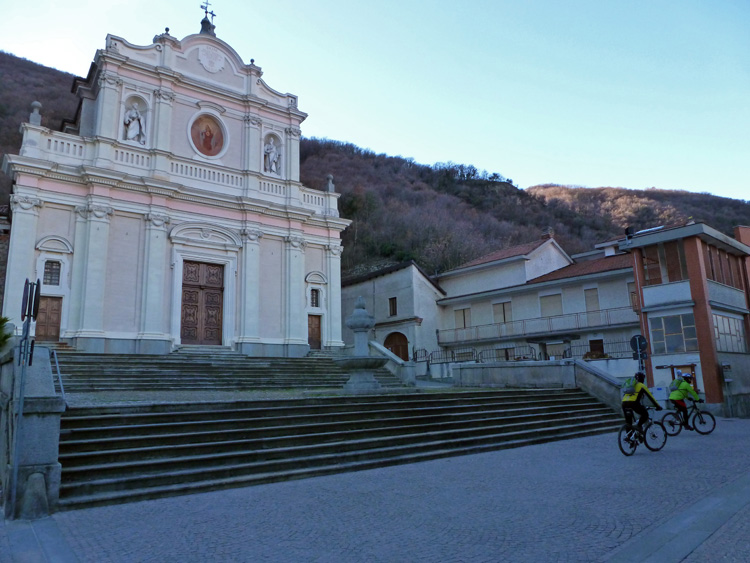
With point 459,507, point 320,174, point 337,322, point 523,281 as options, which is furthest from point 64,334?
point 320,174

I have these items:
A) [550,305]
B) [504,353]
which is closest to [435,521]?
[504,353]

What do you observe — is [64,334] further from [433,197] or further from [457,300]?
[433,197]

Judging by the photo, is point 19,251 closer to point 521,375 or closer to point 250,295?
point 250,295

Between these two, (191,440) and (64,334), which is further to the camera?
(64,334)

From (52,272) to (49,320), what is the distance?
1840 millimetres

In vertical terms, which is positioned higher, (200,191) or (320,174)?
(320,174)

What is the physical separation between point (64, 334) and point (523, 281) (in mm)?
22986

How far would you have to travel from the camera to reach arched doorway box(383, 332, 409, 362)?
107 feet

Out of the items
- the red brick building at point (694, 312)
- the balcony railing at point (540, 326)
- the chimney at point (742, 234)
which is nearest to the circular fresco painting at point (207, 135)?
the balcony railing at point (540, 326)

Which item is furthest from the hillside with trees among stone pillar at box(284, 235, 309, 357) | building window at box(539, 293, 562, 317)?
stone pillar at box(284, 235, 309, 357)

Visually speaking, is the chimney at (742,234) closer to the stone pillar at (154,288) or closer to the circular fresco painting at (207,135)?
the circular fresco painting at (207,135)

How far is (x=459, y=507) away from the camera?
656 centimetres

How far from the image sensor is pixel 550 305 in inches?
1186

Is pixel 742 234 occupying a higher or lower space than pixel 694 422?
higher
